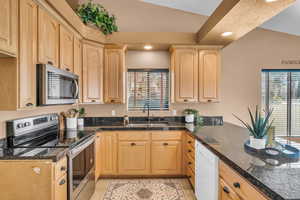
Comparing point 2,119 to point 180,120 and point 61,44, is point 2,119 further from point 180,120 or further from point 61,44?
point 180,120

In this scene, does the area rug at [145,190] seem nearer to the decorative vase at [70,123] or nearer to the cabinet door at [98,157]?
the cabinet door at [98,157]

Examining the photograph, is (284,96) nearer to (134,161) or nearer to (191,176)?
(191,176)

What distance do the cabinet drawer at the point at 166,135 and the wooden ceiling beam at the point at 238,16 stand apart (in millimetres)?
1587

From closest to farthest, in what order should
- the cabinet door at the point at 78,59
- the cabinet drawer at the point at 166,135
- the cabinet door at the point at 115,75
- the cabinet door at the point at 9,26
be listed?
the cabinet door at the point at 9,26, the cabinet door at the point at 78,59, the cabinet drawer at the point at 166,135, the cabinet door at the point at 115,75

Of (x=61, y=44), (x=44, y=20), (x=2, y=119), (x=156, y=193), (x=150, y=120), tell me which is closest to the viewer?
(x=2, y=119)

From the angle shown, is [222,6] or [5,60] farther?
[222,6]

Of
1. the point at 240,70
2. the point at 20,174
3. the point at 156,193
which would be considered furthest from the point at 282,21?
the point at 20,174

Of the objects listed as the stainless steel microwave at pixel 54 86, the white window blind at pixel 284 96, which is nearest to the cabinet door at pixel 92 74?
the stainless steel microwave at pixel 54 86

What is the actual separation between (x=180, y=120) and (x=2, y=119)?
2.68 metres

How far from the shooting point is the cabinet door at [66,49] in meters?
2.27

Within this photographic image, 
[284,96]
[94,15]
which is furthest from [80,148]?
[284,96]

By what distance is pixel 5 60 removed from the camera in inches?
59.6

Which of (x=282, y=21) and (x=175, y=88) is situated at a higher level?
(x=282, y=21)

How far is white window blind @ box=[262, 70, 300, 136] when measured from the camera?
3.65 m
